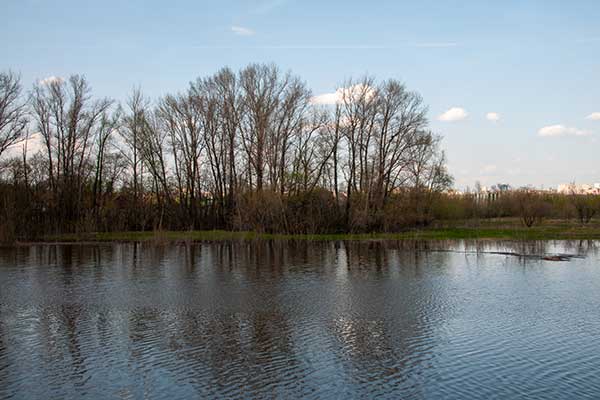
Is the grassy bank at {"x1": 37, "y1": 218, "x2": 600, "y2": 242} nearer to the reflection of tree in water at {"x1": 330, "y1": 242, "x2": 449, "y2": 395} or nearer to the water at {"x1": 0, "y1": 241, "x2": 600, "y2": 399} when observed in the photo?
the water at {"x1": 0, "y1": 241, "x2": 600, "y2": 399}

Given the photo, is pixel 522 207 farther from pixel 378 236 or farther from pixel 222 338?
pixel 222 338

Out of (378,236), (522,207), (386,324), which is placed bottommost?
(386,324)

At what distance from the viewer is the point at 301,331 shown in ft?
41.3

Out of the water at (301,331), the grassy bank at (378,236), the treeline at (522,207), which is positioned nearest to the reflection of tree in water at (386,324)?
the water at (301,331)

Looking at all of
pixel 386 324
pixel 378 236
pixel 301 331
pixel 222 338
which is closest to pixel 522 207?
pixel 378 236

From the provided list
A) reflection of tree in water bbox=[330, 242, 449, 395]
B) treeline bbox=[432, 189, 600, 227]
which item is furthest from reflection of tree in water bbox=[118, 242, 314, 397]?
treeline bbox=[432, 189, 600, 227]

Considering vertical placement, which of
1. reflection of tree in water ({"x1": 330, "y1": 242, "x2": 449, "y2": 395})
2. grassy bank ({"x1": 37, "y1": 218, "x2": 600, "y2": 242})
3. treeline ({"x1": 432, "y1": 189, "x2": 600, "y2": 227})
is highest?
treeline ({"x1": 432, "y1": 189, "x2": 600, "y2": 227})

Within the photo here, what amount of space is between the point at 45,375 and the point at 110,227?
125ft

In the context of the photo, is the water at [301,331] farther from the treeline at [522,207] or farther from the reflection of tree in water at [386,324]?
the treeline at [522,207]

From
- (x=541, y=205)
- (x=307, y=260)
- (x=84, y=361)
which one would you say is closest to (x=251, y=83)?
(x=307, y=260)

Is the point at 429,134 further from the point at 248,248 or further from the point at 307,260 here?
the point at 307,260

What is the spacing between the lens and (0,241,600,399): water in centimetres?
912

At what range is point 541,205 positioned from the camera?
47.7 metres

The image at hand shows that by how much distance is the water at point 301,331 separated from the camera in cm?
912
